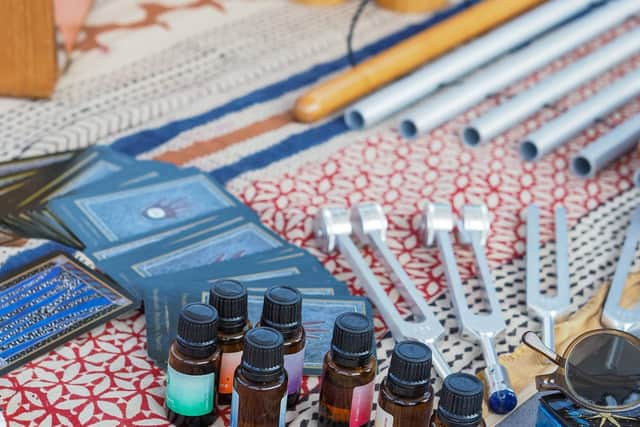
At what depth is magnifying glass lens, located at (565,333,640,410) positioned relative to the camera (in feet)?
2.97

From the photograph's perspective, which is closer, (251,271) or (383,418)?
(383,418)

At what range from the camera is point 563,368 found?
3.01 ft

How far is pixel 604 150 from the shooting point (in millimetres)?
1512

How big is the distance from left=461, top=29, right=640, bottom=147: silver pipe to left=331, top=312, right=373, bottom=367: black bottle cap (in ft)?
2.34

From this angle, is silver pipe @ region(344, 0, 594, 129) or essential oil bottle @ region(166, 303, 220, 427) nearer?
essential oil bottle @ region(166, 303, 220, 427)

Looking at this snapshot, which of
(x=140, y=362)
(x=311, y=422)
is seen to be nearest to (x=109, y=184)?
(x=140, y=362)

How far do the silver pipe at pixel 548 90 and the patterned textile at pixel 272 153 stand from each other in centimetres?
2

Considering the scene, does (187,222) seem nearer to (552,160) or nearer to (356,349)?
(356,349)

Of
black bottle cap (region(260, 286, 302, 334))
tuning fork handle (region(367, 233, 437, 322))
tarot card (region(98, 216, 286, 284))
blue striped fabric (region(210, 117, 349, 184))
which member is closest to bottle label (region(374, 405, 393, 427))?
black bottle cap (region(260, 286, 302, 334))

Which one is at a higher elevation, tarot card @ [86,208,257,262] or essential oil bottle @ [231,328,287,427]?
essential oil bottle @ [231,328,287,427]

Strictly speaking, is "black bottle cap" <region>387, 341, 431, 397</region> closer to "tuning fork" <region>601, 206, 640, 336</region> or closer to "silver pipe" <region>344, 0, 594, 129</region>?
"tuning fork" <region>601, 206, 640, 336</region>

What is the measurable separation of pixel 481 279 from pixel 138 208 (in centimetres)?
44

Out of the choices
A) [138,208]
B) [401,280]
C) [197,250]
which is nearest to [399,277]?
[401,280]

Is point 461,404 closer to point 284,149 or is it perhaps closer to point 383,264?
point 383,264
